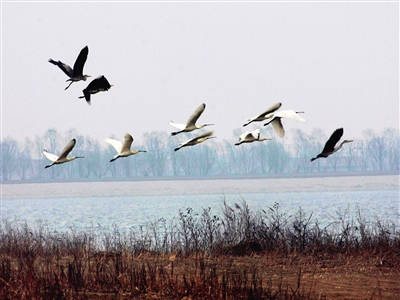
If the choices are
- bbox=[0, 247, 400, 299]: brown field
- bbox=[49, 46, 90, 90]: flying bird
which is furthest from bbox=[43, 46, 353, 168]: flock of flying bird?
bbox=[0, 247, 400, 299]: brown field

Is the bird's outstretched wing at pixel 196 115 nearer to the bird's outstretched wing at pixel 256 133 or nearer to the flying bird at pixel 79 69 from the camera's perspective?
the bird's outstretched wing at pixel 256 133

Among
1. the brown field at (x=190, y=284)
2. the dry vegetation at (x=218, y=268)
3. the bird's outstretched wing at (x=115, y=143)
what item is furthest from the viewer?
the dry vegetation at (x=218, y=268)

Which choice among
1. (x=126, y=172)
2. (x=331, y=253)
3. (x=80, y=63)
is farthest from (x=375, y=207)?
(x=126, y=172)

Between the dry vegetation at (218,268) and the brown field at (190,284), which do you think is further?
the dry vegetation at (218,268)

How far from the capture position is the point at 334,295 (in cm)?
998

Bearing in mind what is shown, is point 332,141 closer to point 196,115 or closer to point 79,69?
point 196,115

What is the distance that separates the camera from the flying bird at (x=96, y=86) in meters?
7.68

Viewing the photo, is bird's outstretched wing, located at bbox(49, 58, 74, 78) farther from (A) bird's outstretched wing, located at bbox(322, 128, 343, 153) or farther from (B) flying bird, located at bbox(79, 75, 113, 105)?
(A) bird's outstretched wing, located at bbox(322, 128, 343, 153)

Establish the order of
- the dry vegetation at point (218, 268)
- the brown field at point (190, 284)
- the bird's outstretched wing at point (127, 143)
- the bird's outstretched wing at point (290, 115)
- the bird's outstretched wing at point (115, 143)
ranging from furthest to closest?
the dry vegetation at point (218, 268) < the brown field at point (190, 284) < the bird's outstretched wing at point (115, 143) < the bird's outstretched wing at point (127, 143) < the bird's outstretched wing at point (290, 115)

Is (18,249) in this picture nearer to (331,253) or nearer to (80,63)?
(331,253)

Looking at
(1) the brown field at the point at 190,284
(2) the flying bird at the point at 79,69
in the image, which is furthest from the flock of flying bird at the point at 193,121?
(1) the brown field at the point at 190,284

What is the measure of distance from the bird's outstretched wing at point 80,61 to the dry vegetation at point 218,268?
9.98 feet

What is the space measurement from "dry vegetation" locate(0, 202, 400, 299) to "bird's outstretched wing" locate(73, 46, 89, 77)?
3043 millimetres

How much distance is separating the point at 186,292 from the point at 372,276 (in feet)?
15.3
